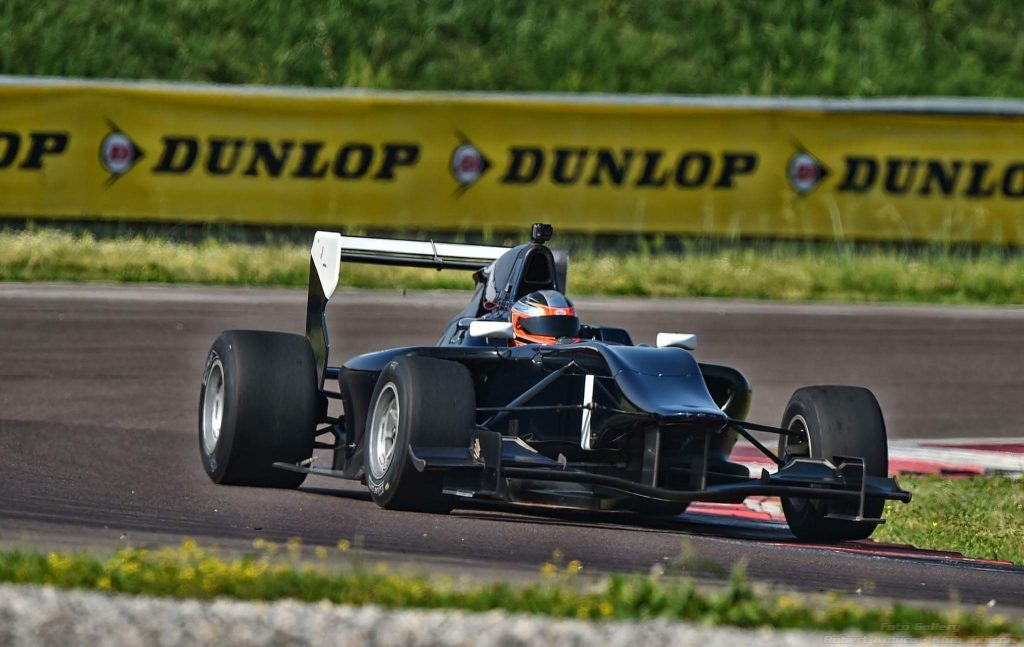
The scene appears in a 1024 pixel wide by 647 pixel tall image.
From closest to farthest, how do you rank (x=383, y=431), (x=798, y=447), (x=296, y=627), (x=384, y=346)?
(x=296, y=627), (x=383, y=431), (x=798, y=447), (x=384, y=346)

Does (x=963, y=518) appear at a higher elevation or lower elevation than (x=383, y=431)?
lower

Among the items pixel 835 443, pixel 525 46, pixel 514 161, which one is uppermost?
pixel 525 46

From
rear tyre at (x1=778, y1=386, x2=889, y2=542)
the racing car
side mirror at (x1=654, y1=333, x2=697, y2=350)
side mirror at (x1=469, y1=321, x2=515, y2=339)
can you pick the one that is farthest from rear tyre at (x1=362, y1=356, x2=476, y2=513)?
rear tyre at (x1=778, y1=386, x2=889, y2=542)

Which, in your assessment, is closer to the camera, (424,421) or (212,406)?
(424,421)

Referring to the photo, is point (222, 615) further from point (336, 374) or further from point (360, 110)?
point (360, 110)

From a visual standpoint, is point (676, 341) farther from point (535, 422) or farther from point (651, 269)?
point (651, 269)

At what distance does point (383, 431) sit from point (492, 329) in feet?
2.78

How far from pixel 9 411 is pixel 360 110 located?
855 centimetres

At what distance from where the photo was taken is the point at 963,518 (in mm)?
10289

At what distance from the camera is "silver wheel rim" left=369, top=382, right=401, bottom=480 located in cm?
874

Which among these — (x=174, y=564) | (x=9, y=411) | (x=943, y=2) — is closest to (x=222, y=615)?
(x=174, y=564)

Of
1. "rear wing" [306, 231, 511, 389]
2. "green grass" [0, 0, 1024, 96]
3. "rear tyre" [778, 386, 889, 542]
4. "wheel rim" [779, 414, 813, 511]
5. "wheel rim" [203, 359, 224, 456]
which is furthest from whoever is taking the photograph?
"green grass" [0, 0, 1024, 96]

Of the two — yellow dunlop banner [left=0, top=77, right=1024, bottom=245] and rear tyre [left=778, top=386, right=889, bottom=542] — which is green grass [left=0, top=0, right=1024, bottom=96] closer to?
yellow dunlop banner [left=0, top=77, right=1024, bottom=245]

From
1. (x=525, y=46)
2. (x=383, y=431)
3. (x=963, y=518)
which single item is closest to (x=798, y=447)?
(x=963, y=518)
